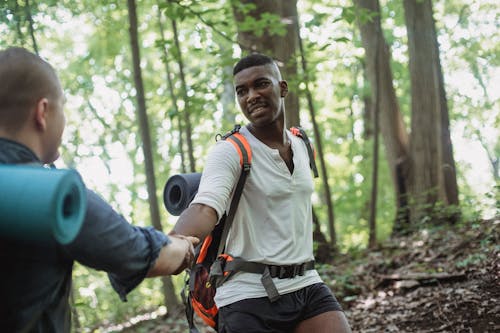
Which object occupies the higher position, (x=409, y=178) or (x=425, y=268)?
(x=409, y=178)

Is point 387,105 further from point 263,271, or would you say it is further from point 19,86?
point 19,86

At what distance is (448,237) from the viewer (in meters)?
9.96

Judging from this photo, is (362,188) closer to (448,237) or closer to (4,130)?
(448,237)

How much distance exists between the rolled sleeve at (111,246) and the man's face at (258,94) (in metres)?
1.88

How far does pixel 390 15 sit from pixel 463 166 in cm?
2153

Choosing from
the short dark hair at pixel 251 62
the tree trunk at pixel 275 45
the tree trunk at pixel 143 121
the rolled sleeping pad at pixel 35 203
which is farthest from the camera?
the tree trunk at pixel 275 45

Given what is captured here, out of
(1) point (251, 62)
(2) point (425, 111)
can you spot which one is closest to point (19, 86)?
(1) point (251, 62)

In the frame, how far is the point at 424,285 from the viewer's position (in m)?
7.64

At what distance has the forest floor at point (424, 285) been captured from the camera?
6.24 metres

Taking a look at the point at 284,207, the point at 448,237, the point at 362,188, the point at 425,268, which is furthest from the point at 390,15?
the point at 284,207

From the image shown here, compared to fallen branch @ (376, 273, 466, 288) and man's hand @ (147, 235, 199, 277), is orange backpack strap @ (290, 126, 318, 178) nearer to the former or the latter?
man's hand @ (147, 235, 199, 277)

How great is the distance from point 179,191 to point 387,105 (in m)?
11.6

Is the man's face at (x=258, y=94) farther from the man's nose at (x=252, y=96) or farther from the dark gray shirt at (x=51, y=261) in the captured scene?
the dark gray shirt at (x=51, y=261)

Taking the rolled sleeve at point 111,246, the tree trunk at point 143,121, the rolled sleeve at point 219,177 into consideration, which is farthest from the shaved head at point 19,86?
the tree trunk at point 143,121
